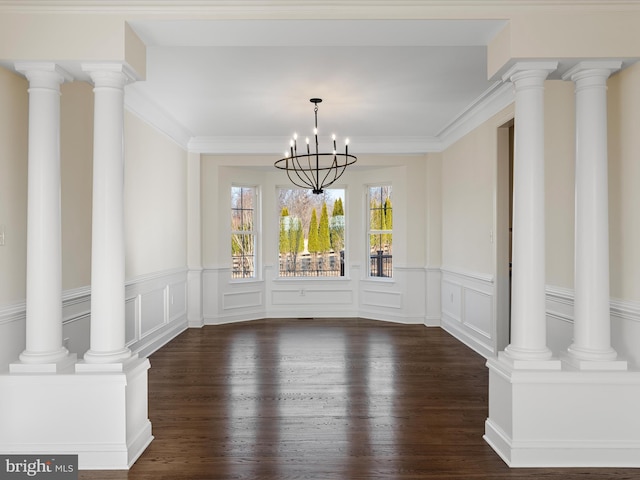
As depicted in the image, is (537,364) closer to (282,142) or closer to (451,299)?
(451,299)

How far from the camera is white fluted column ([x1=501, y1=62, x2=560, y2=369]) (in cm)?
276

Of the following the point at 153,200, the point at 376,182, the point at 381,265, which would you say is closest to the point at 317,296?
the point at 381,265

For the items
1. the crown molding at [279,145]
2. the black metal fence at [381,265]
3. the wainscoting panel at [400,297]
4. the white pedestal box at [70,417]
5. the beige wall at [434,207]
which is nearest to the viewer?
the white pedestal box at [70,417]

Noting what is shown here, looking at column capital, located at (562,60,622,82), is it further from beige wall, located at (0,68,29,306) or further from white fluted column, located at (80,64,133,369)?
beige wall, located at (0,68,29,306)

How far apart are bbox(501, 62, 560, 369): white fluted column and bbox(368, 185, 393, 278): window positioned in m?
4.73

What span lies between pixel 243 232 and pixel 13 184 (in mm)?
4704

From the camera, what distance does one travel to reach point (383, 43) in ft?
9.87

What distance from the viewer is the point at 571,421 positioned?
8.84 feet

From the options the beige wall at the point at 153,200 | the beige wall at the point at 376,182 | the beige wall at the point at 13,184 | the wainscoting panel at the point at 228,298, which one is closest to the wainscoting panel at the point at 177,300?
the beige wall at the point at 153,200

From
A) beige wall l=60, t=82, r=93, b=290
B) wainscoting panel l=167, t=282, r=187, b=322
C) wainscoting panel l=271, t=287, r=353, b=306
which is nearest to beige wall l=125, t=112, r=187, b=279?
wainscoting panel l=167, t=282, r=187, b=322

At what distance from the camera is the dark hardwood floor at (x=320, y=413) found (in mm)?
2645

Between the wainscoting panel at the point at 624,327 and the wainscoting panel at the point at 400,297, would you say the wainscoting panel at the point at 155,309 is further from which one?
the wainscoting panel at the point at 624,327

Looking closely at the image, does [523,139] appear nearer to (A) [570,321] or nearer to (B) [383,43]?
(B) [383,43]

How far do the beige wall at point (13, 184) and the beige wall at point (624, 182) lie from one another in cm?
371
